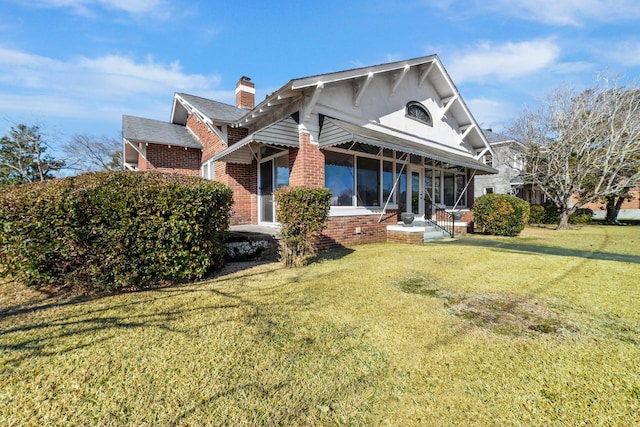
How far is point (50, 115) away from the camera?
81.8 feet

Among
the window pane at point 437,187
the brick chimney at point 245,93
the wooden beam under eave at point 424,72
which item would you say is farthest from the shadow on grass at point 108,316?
the brick chimney at point 245,93

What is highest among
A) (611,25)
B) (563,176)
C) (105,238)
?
(611,25)

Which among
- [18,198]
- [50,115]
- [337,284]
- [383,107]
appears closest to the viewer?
[18,198]

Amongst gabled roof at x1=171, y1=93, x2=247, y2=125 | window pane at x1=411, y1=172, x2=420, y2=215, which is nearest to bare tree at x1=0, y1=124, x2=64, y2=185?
gabled roof at x1=171, y1=93, x2=247, y2=125

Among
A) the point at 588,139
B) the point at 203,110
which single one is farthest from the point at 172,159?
the point at 588,139

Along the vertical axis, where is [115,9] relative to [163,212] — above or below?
above

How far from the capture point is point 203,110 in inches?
425

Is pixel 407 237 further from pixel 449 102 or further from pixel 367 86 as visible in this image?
pixel 449 102

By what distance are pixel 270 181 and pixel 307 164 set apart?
91.6 inches

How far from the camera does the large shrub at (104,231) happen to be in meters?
3.91

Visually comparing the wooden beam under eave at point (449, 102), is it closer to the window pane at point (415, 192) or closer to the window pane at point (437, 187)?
the window pane at point (437, 187)

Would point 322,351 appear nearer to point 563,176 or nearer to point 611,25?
point 611,25

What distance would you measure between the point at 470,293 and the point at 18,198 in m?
7.07

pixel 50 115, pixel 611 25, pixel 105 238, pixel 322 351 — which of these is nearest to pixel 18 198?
pixel 105 238
